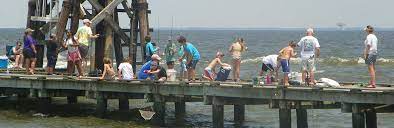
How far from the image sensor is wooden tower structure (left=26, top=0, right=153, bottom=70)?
72.0 feet

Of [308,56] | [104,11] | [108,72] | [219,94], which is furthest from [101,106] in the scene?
[308,56]

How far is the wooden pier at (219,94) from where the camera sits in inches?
618

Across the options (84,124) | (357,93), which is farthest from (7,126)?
(357,93)

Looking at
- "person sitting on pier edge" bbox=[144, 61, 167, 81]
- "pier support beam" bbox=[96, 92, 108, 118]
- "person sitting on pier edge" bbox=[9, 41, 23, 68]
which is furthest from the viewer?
"person sitting on pier edge" bbox=[9, 41, 23, 68]

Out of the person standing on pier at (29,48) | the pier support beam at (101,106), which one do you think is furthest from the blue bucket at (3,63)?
the pier support beam at (101,106)

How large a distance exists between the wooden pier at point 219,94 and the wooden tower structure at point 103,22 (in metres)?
1.81

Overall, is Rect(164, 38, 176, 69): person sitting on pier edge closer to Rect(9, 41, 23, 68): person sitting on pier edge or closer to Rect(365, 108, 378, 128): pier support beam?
Rect(365, 108, 378, 128): pier support beam

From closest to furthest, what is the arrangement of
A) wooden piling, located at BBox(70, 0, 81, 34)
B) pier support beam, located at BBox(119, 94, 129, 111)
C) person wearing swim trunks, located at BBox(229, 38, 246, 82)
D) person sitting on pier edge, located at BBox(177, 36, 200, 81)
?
person sitting on pier edge, located at BBox(177, 36, 200, 81) → person wearing swim trunks, located at BBox(229, 38, 246, 82) → pier support beam, located at BBox(119, 94, 129, 111) → wooden piling, located at BBox(70, 0, 81, 34)

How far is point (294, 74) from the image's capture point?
58.0 ft

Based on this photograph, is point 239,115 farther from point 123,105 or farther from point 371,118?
point 371,118

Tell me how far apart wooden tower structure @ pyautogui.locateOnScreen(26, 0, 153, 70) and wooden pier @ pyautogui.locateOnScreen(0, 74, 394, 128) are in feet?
5.93

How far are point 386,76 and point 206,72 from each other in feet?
86.3

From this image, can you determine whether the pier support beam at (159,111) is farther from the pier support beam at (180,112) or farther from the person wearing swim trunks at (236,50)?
the person wearing swim trunks at (236,50)

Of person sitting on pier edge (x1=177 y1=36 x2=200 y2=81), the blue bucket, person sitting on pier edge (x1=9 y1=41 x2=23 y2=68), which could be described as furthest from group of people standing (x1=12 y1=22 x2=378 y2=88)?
the blue bucket
